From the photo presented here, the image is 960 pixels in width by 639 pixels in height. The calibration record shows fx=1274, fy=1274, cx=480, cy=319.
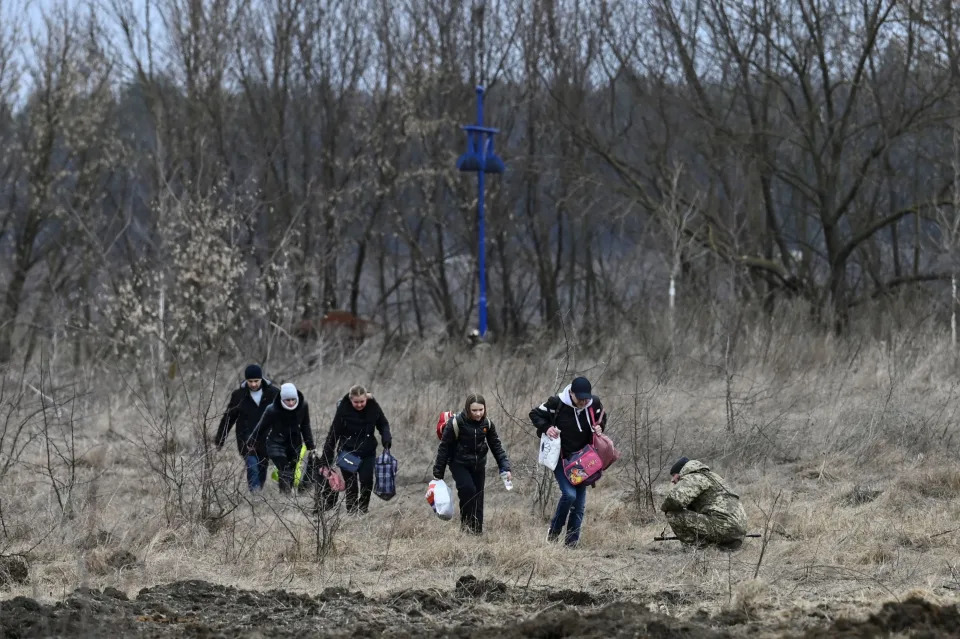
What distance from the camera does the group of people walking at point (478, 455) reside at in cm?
964

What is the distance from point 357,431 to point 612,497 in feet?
8.50

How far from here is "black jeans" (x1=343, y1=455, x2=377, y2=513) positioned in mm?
11609

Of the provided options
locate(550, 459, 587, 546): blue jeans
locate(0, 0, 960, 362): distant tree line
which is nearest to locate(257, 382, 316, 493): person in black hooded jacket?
locate(550, 459, 587, 546): blue jeans

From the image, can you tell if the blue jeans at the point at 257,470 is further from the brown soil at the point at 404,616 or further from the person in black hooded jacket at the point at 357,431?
the brown soil at the point at 404,616

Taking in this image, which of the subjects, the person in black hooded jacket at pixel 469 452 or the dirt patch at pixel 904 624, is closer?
the dirt patch at pixel 904 624

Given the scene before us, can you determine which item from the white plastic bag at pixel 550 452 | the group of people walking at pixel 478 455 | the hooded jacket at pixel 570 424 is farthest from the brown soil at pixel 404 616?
the hooded jacket at pixel 570 424

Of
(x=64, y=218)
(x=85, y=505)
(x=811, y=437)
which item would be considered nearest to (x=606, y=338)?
(x=811, y=437)

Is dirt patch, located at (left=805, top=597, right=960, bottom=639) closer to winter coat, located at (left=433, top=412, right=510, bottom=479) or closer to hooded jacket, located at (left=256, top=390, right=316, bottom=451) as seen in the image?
winter coat, located at (left=433, top=412, right=510, bottom=479)

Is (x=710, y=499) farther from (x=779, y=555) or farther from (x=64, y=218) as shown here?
(x=64, y=218)

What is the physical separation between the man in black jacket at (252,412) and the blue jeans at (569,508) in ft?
12.2

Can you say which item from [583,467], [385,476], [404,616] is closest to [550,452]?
[583,467]

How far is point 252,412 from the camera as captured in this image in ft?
41.8

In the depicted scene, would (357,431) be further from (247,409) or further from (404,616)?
(404,616)

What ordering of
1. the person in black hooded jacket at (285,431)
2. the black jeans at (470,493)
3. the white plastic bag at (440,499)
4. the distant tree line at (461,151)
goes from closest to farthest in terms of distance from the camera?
the white plastic bag at (440,499)
the black jeans at (470,493)
the person in black hooded jacket at (285,431)
the distant tree line at (461,151)
